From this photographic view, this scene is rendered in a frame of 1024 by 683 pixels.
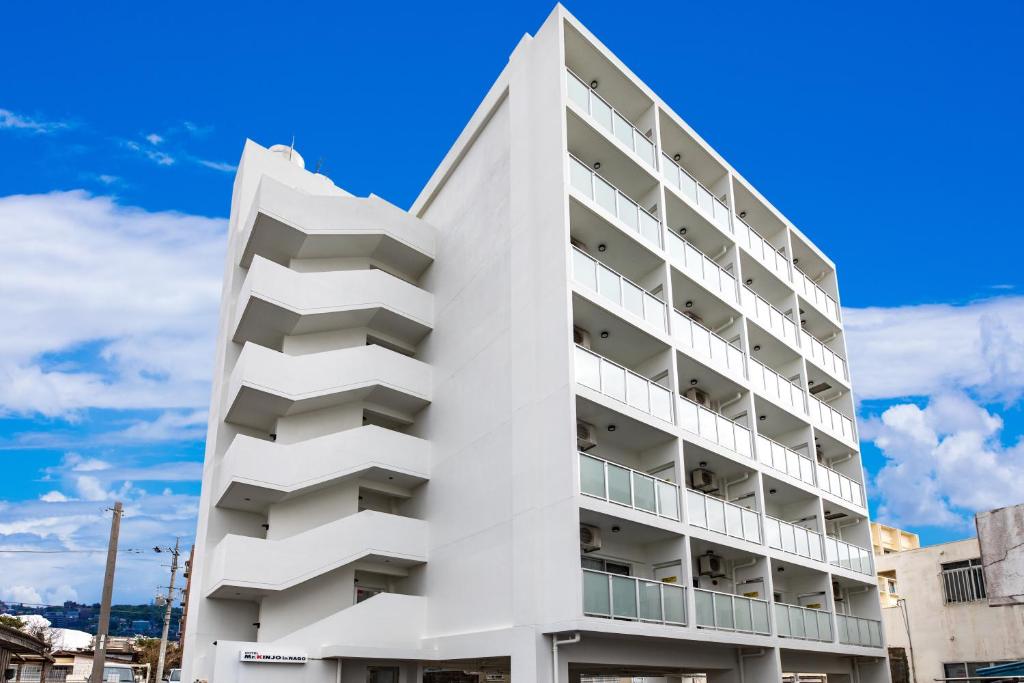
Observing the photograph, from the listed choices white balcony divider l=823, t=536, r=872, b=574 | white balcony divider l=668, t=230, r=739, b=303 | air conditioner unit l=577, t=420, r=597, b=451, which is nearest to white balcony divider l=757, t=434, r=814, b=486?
white balcony divider l=823, t=536, r=872, b=574

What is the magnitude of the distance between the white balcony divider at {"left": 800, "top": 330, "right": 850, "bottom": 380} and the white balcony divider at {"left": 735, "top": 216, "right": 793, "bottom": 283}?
2.53m

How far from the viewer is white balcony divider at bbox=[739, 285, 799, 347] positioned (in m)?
27.5

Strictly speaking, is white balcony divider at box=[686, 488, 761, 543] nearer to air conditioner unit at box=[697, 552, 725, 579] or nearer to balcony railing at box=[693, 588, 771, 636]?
air conditioner unit at box=[697, 552, 725, 579]

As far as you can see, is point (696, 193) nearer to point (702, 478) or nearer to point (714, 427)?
point (714, 427)

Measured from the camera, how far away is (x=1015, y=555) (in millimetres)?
14828

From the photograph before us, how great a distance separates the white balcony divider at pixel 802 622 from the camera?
75.4 feet

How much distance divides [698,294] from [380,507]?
40.4 feet

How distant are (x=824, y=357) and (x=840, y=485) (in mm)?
5493

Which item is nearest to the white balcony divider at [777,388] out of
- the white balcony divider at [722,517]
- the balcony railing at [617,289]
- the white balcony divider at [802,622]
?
the white balcony divider at [722,517]

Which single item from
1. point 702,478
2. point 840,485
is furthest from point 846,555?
point 702,478

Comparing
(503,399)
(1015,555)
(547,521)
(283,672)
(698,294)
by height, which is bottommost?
(283,672)

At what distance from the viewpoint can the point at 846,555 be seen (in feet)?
92.3

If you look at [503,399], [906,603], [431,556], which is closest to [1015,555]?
[503,399]

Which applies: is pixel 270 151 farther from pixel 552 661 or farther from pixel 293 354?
pixel 552 661
